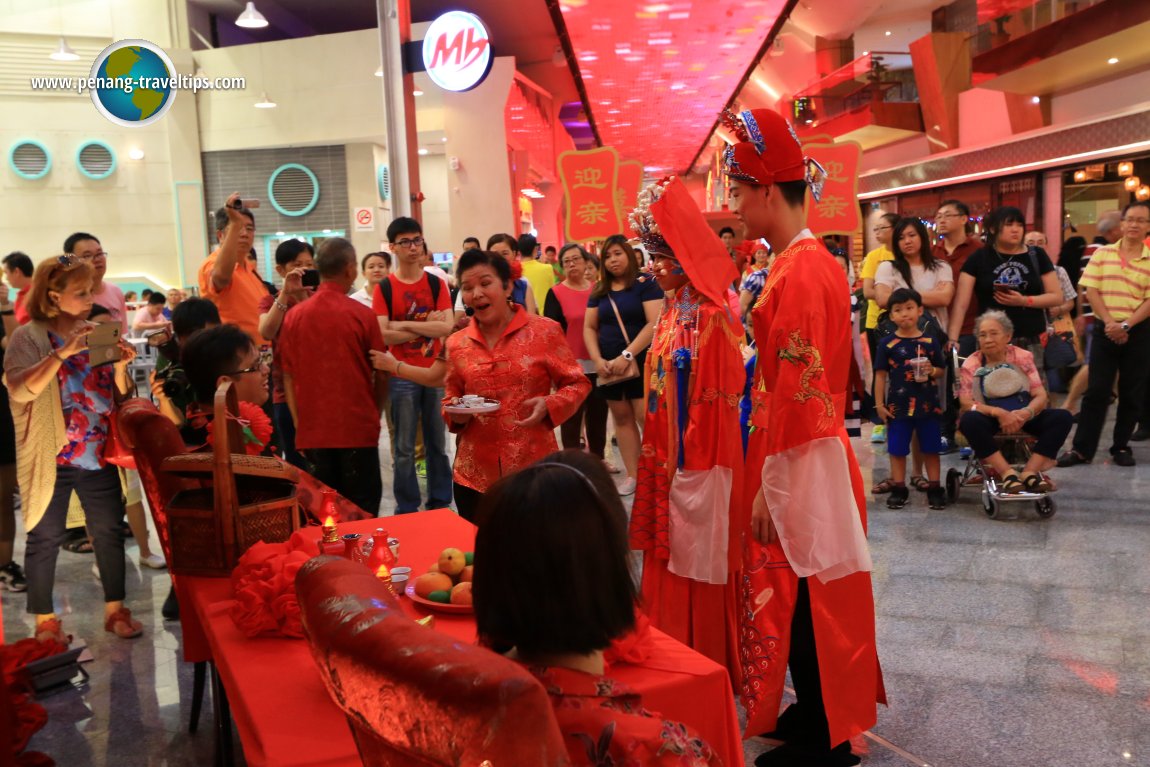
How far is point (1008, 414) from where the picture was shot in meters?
5.38

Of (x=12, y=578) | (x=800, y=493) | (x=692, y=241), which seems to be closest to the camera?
(x=800, y=493)

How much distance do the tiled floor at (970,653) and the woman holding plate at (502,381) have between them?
1324 millimetres

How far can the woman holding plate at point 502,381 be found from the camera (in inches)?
137

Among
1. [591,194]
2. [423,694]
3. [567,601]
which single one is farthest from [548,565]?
[591,194]

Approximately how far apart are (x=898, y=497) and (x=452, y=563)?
430 cm

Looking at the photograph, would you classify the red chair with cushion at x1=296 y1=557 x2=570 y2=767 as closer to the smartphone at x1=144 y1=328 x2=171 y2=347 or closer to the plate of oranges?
the plate of oranges

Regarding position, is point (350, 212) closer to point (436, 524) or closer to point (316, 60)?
point (316, 60)

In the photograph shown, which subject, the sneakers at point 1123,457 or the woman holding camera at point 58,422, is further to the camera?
the sneakers at point 1123,457

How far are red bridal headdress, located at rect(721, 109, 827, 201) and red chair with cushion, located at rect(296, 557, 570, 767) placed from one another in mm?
1858

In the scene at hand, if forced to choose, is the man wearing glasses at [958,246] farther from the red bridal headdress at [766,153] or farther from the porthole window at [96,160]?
the porthole window at [96,160]

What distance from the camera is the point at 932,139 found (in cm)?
1555

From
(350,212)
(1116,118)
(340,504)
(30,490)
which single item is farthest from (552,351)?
(350,212)

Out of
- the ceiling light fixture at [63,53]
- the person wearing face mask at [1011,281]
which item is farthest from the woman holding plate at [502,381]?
the ceiling light fixture at [63,53]

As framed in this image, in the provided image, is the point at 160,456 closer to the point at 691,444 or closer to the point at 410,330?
the point at 691,444
